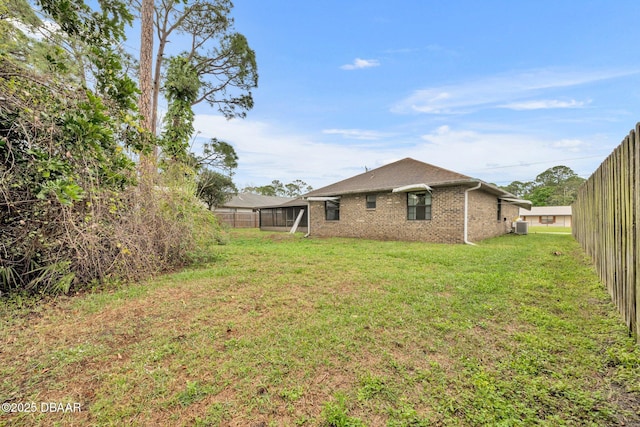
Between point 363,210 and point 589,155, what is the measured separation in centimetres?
2800

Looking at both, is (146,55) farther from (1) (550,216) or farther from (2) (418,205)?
(1) (550,216)

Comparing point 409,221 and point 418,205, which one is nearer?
Result: point 418,205

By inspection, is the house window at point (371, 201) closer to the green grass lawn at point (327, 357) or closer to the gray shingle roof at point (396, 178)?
the gray shingle roof at point (396, 178)

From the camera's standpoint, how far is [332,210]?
47.3ft

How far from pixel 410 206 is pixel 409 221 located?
2.17 feet

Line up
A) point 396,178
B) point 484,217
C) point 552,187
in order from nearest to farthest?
point 484,217
point 396,178
point 552,187

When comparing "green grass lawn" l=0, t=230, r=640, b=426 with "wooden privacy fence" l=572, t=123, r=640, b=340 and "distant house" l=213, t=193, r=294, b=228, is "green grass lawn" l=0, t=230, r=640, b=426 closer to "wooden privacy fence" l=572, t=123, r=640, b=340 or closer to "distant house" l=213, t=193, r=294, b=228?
"wooden privacy fence" l=572, t=123, r=640, b=340

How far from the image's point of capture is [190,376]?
1.92 meters

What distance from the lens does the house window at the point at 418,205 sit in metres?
10.9

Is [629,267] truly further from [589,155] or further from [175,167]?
[589,155]

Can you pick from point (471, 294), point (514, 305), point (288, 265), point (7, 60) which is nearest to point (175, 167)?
point (7, 60)

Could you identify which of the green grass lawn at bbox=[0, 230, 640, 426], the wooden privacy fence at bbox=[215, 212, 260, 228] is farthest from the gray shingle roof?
the wooden privacy fence at bbox=[215, 212, 260, 228]

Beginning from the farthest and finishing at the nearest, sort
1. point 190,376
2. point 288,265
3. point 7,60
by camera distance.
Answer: point 288,265 → point 7,60 → point 190,376

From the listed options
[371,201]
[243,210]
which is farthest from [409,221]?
[243,210]
